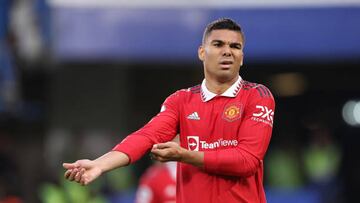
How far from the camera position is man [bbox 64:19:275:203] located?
524 cm

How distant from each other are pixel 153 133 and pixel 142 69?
9.94 metres

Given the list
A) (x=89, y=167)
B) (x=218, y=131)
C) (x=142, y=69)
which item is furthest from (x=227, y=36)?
(x=142, y=69)

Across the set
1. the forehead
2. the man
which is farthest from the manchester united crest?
the forehead

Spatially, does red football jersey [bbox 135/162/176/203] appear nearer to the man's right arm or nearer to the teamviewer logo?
the teamviewer logo

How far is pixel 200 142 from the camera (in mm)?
5441

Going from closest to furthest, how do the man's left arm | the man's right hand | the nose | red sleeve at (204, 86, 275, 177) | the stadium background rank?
the man's right hand < the man's left arm < red sleeve at (204, 86, 275, 177) < the nose < the stadium background

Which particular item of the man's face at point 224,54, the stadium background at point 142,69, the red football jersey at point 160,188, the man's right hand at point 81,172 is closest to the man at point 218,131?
the man's face at point 224,54

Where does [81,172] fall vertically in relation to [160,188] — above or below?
above

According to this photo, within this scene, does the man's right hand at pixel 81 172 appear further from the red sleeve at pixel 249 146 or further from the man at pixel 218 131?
the red sleeve at pixel 249 146

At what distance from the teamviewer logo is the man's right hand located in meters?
0.69

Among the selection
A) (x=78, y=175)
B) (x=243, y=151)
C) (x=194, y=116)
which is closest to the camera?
(x=78, y=175)

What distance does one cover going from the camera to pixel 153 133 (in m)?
5.43

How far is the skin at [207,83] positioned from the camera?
195 inches

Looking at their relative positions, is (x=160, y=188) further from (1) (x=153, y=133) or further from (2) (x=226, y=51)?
(2) (x=226, y=51)
